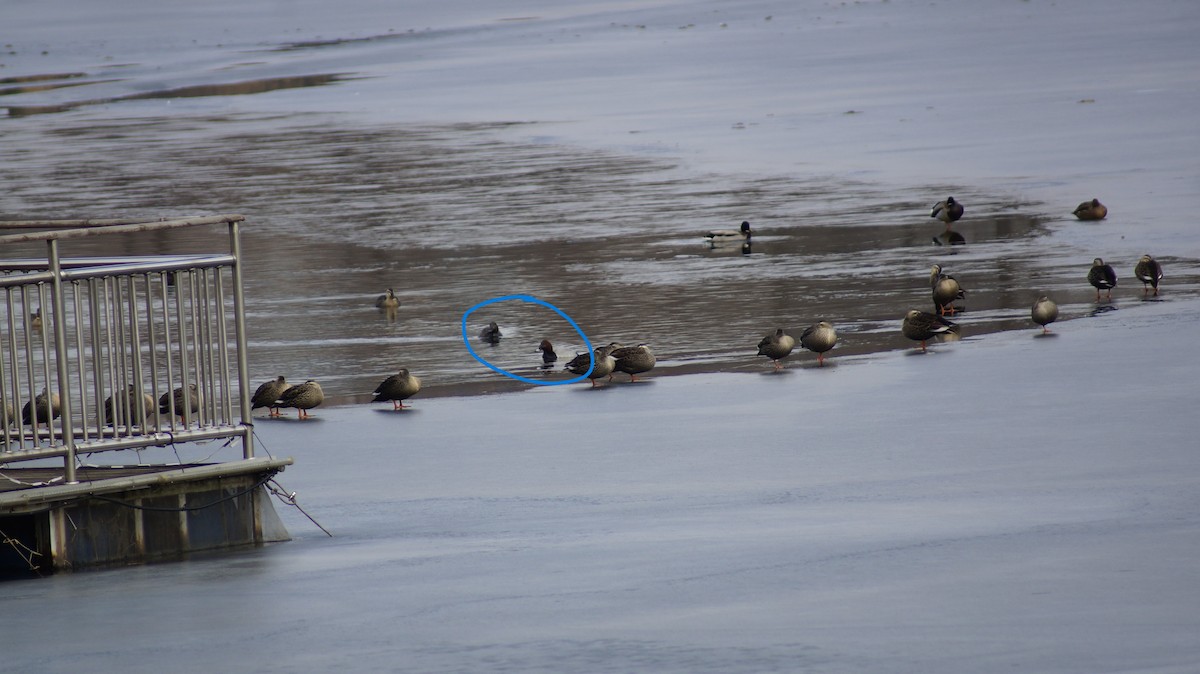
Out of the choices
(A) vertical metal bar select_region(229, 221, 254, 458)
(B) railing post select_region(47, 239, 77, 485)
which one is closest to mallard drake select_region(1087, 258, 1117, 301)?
(A) vertical metal bar select_region(229, 221, 254, 458)

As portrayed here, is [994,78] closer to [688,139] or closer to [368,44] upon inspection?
[688,139]

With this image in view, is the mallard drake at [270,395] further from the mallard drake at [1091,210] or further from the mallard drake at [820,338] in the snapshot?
the mallard drake at [1091,210]

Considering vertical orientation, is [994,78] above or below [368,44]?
below

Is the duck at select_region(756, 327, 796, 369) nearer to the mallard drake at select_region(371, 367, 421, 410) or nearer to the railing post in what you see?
the mallard drake at select_region(371, 367, 421, 410)

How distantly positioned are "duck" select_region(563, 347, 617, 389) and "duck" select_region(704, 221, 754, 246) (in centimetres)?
796

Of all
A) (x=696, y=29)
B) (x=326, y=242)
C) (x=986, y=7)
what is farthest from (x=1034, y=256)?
(x=986, y=7)

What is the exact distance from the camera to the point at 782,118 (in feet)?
130

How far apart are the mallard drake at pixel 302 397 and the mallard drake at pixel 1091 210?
12181mm

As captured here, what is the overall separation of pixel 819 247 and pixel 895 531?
13863 millimetres

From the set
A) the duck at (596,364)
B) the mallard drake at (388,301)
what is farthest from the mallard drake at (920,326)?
the mallard drake at (388,301)

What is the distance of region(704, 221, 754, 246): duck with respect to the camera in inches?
864

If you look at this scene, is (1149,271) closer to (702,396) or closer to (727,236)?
(702,396)

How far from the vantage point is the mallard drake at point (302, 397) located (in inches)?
509

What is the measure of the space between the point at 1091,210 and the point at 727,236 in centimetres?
458
